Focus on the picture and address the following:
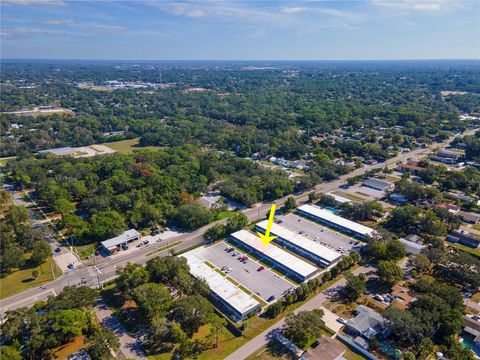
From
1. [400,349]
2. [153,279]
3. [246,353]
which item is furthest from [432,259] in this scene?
[153,279]

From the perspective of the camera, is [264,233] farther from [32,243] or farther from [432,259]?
[32,243]

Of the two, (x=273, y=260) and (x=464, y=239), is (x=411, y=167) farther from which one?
(x=273, y=260)

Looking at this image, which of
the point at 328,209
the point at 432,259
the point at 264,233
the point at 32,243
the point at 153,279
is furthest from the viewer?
the point at 328,209

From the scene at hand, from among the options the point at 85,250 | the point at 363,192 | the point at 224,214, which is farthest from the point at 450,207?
the point at 85,250

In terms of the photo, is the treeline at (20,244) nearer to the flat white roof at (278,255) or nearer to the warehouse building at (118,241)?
the warehouse building at (118,241)

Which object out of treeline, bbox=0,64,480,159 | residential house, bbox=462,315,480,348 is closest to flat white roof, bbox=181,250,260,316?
residential house, bbox=462,315,480,348

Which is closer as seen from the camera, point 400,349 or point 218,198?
point 400,349
